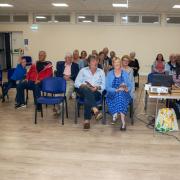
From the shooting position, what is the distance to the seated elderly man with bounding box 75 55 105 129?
4742 millimetres

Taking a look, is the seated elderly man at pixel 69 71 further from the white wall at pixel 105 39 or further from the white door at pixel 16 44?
the white door at pixel 16 44

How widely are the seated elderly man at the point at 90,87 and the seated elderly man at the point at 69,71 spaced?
2.43 ft

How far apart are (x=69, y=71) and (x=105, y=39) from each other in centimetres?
637

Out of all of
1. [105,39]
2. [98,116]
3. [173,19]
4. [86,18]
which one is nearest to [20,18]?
[86,18]

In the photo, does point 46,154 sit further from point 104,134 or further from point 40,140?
point 104,134

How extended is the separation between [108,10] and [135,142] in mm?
8289

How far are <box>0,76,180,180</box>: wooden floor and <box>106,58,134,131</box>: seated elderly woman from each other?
0.99ft

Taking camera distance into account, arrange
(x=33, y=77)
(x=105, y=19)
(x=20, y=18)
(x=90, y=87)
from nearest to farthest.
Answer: (x=90, y=87)
(x=33, y=77)
(x=105, y=19)
(x=20, y=18)

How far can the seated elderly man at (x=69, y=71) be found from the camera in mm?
5801

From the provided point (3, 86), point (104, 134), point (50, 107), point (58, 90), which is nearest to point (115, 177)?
point (104, 134)

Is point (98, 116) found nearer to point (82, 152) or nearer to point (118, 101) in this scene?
point (118, 101)

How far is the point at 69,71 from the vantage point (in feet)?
19.9

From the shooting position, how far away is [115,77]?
4.91 m

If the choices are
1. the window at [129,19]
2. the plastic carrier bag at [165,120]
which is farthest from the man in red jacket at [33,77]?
the window at [129,19]
